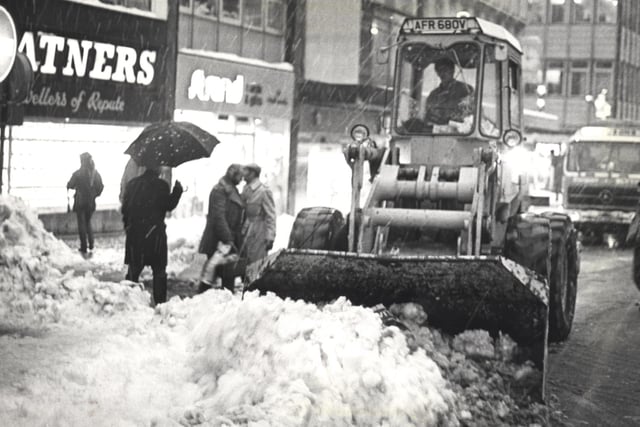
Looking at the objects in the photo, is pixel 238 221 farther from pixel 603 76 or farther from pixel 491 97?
pixel 603 76

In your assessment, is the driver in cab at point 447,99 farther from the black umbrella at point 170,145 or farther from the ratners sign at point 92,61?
the ratners sign at point 92,61

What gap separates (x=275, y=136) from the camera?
26953 millimetres

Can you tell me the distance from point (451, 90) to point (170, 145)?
3.19 meters

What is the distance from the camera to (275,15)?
87.5 feet

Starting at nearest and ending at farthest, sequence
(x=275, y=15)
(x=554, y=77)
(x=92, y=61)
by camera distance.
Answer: (x=92, y=61) < (x=275, y=15) < (x=554, y=77)

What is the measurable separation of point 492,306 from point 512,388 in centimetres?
71

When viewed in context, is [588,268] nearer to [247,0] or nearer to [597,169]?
[597,169]

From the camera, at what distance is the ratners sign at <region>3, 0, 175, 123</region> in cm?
1886

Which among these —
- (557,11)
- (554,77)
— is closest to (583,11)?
(557,11)

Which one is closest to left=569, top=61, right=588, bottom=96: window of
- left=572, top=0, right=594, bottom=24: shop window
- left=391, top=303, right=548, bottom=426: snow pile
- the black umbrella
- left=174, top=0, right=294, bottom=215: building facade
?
left=572, top=0, right=594, bottom=24: shop window

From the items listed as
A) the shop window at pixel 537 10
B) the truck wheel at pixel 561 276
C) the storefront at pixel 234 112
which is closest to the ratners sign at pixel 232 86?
the storefront at pixel 234 112

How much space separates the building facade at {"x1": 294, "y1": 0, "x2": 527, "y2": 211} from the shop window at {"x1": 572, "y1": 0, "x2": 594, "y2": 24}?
31773 mm

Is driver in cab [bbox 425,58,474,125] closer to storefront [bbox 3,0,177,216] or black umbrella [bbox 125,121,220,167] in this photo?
black umbrella [bbox 125,121,220,167]

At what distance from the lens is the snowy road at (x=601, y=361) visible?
26.1 ft
